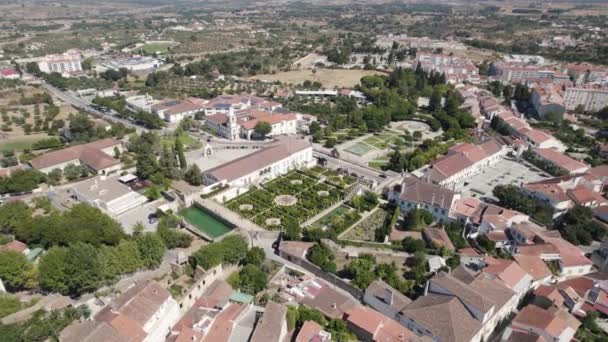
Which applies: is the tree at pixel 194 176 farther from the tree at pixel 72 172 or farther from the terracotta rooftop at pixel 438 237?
the terracotta rooftop at pixel 438 237

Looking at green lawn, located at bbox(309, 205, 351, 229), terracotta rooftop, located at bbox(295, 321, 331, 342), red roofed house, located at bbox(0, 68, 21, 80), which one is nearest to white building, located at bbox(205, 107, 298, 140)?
green lawn, located at bbox(309, 205, 351, 229)

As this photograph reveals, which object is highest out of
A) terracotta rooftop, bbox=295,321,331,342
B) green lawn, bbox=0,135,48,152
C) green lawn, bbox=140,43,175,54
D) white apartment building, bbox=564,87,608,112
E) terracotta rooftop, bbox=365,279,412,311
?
white apartment building, bbox=564,87,608,112

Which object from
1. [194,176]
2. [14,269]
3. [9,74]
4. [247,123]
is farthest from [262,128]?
[9,74]

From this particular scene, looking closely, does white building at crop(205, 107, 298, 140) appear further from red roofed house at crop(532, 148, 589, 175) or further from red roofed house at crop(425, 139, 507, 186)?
red roofed house at crop(532, 148, 589, 175)

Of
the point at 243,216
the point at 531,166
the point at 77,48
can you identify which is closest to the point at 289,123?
the point at 243,216

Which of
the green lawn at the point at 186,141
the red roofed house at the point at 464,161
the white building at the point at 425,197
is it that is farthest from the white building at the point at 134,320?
the green lawn at the point at 186,141

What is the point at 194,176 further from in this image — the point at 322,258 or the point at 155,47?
the point at 155,47
